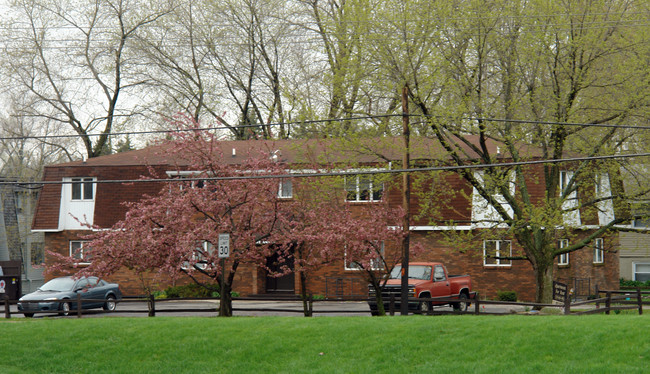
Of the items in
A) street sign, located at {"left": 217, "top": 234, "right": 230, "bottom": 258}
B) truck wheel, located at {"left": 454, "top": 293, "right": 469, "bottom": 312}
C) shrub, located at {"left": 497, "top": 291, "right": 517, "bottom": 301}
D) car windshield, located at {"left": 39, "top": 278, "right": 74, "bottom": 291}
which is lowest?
shrub, located at {"left": 497, "top": 291, "right": 517, "bottom": 301}

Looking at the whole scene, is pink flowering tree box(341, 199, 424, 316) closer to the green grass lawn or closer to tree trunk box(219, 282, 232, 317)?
tree trunk box(219, 282, 232, 317)

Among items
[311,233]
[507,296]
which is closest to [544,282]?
[507,296]

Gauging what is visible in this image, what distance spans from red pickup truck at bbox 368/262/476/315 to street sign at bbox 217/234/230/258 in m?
5.02

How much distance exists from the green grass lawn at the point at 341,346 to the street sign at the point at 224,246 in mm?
2755

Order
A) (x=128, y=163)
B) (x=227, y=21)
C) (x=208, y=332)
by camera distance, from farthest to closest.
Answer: (x=227, y=21) → (x=128, y=163) → (x=208, y=332)

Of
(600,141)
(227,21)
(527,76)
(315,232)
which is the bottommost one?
(315,232)

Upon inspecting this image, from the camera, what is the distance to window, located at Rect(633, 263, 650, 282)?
155ft

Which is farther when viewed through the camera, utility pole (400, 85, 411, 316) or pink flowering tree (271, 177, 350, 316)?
utility pole (400, 85, 411, 316)

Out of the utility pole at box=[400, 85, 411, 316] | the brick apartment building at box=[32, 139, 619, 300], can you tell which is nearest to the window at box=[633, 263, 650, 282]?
the brick apartment building at box=[32, 139, 619, 300]

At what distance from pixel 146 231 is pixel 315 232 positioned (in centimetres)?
484

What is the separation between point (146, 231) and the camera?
21.5 meters

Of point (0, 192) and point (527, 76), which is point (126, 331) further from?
point (0, 192)

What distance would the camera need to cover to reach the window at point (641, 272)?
47312mm

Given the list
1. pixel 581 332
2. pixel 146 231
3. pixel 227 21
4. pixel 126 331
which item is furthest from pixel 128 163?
pixel 581 332
